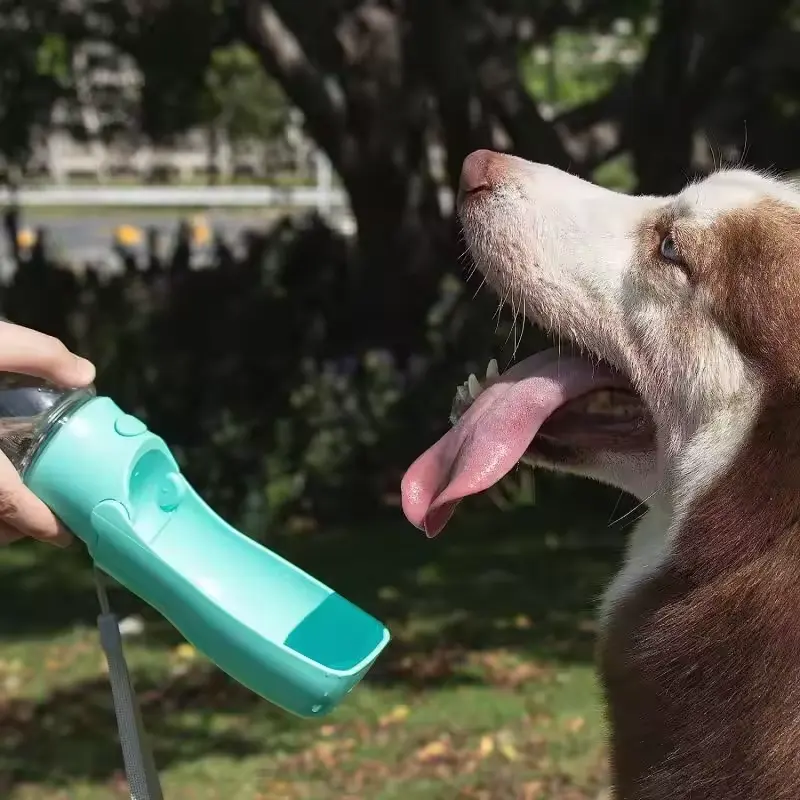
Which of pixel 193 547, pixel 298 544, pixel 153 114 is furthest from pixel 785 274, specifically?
pixel 153 114

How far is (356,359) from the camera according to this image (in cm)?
983

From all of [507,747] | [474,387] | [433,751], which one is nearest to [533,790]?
[507,747]

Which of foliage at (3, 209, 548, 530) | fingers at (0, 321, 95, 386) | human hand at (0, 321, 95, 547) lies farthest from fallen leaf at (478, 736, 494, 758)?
fingers at (0, 321, 95, 386)

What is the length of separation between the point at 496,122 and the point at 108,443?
7.23m

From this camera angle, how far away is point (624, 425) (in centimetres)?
297

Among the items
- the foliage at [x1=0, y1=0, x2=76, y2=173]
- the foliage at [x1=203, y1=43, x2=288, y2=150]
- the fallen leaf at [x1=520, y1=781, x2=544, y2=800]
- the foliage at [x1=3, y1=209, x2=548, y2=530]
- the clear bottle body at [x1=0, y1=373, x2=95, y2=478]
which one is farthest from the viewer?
the foliage at [x1=203, y1=43, x2=288, y2=150]

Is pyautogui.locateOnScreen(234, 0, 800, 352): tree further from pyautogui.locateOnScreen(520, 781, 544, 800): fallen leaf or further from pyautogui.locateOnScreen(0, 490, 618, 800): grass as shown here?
pyautogui.locateOnScreen(520, 781, 544, 800): fallen leaf

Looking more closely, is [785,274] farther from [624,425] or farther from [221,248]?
[221,248]

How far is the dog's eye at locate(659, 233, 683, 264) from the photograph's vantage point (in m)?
2.72

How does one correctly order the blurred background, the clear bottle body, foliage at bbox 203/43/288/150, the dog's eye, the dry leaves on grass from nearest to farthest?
the clear bottle body → the dog's eye → the blurred background → the dry leaves on grass → foliage at bbox 203/43/288/150

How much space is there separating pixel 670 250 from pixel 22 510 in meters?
1.47

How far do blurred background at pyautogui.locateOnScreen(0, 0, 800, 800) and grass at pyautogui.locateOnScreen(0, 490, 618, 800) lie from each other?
0.02 m

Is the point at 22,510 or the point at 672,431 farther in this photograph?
the point at 672,431

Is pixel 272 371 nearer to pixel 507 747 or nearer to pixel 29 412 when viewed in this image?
pixel 507 747
